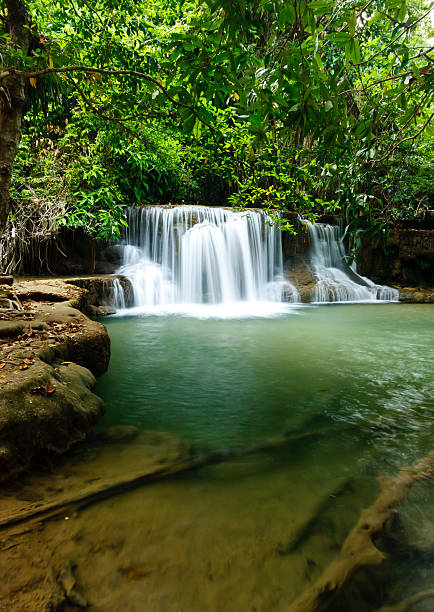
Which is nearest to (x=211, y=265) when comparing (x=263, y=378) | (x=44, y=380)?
(x=263, y=378)

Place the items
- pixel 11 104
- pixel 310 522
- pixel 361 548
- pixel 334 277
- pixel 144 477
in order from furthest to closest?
1. pixel 334 277
2. pixel 11 104
3. pixel 144 477
4. pixel 310 522
5. pixel 361 548

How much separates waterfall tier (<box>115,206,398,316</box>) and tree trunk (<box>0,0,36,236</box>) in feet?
22.7

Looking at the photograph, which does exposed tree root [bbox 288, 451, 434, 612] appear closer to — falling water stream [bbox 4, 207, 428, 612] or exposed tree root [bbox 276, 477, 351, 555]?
falling water stream [bbox 4, 207, 428, 612]

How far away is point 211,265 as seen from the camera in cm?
1174

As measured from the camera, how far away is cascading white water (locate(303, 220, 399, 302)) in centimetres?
1238

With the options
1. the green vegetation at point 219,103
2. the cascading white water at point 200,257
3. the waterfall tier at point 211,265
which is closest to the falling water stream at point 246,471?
the green vegetation at point 219,103

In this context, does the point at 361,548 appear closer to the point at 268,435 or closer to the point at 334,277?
the point at 268,435

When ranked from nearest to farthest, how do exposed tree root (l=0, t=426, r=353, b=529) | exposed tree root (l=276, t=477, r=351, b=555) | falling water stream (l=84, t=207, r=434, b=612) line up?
falling water stream (l=84, t=207, r=434, b=612)
exposed tree root (l=276, t=477, r=351, b=555)
exposed tree root (l=0, t=426, r=353, b=529)

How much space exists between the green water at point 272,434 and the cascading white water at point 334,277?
5949 millimetres

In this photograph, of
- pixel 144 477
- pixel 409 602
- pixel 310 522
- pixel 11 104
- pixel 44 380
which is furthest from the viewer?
pixel 11 104

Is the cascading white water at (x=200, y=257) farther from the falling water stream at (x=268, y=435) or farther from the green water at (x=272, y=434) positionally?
the green water at (x=272, y=434)

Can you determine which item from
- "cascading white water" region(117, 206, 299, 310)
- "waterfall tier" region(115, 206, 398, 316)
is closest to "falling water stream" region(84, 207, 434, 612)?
"waterfall tier" region(115, 206, 398, 316)

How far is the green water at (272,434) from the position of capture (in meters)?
1.50

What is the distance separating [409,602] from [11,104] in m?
4.50
